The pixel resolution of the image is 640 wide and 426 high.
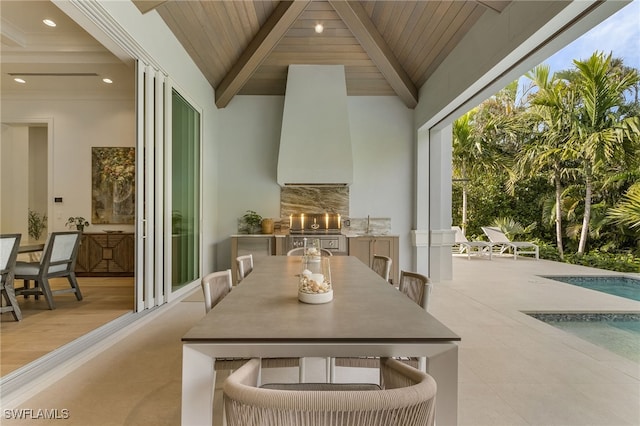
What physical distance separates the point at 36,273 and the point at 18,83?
11.5 feet

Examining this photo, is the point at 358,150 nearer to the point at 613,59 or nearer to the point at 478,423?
the point at 613,59

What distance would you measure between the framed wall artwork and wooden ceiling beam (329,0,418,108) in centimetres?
420

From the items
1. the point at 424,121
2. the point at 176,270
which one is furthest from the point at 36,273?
the point at 424,121

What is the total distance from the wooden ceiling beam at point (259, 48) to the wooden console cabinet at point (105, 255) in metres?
2.86

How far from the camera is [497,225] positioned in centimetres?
943

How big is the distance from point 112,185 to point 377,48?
4.96 m

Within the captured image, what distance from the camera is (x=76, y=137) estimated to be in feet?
18.1

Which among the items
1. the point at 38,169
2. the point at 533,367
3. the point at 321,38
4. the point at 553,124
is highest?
the point at 321,38

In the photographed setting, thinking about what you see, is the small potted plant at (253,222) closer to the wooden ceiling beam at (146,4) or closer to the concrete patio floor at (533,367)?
the concrete patio floor at (533,367)

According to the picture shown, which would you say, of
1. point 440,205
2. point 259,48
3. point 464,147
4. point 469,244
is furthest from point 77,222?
point 464,147

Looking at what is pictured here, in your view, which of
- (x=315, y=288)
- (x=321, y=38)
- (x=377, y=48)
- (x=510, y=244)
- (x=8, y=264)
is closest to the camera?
(x=315, y=288)

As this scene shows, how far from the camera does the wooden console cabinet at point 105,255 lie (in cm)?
528

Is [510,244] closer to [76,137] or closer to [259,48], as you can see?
[259,48]

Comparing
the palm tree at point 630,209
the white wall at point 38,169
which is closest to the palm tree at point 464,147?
the palm tree at point 630,209
